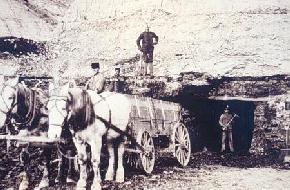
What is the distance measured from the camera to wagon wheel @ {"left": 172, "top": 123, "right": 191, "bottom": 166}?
7391 millimetres

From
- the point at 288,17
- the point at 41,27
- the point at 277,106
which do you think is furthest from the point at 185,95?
the point at 41,27

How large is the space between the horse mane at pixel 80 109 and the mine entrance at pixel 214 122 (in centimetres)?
498

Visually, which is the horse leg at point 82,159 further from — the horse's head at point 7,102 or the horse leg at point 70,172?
the horse's head at point 7,102

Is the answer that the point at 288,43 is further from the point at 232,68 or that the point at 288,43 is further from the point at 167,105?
the point at 167,105

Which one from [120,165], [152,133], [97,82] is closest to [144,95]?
[152,133]

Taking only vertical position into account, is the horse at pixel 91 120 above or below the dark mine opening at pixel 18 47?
below

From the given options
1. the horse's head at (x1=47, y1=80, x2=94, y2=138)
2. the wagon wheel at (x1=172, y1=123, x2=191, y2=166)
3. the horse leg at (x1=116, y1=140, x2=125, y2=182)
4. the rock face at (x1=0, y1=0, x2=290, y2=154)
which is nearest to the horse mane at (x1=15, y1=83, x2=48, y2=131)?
the horse's head at (x1=47, y1=80, x2=94, y2=138)

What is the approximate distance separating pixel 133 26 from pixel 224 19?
3.56 m

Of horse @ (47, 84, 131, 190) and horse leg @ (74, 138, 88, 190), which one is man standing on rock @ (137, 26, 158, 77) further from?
horse leg @ (74, 138, 88, 190)

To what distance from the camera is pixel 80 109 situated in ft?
16.7

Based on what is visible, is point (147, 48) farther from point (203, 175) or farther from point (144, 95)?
point (203, 175)

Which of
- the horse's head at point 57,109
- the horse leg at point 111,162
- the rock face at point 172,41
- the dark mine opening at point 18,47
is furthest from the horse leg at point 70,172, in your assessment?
the dark mine opening at point 18,47

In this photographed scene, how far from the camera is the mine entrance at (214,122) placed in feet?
34.1

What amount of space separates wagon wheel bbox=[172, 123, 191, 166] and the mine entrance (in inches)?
86.5
